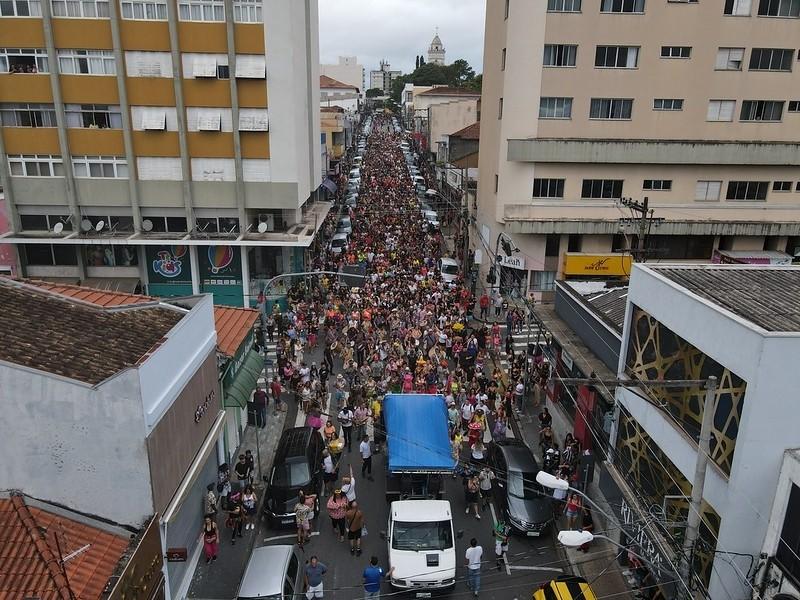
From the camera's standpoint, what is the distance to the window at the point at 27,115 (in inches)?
1144

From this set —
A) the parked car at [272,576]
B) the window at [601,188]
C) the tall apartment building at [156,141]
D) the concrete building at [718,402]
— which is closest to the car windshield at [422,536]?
the parked car at [272,576]

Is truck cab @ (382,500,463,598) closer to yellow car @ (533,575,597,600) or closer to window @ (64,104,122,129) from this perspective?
yellow car @ (533,575,597,600)

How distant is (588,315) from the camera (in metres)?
18.5

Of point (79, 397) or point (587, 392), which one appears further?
point (587, 392)

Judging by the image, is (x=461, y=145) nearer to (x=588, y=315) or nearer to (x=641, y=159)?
(x=641, y=159)

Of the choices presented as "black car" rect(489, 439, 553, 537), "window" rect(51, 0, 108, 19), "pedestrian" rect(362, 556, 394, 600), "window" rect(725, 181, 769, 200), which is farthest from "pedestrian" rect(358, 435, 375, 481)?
"window" rect(725, 181, 769, 200)

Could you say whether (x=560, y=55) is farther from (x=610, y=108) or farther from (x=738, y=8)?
(x=738, y=8)

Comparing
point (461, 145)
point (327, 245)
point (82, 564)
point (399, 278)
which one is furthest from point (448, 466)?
point (461, 145)

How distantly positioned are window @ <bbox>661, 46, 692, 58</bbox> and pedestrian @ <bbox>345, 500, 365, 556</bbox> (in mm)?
28155

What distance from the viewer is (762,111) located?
32.0 m

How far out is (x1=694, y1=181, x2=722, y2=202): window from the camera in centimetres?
3309

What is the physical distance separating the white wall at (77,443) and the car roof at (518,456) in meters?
9.00

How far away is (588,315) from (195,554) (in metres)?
12.8

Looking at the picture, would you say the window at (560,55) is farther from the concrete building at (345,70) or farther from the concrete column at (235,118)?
the concrete building at (345,70)
